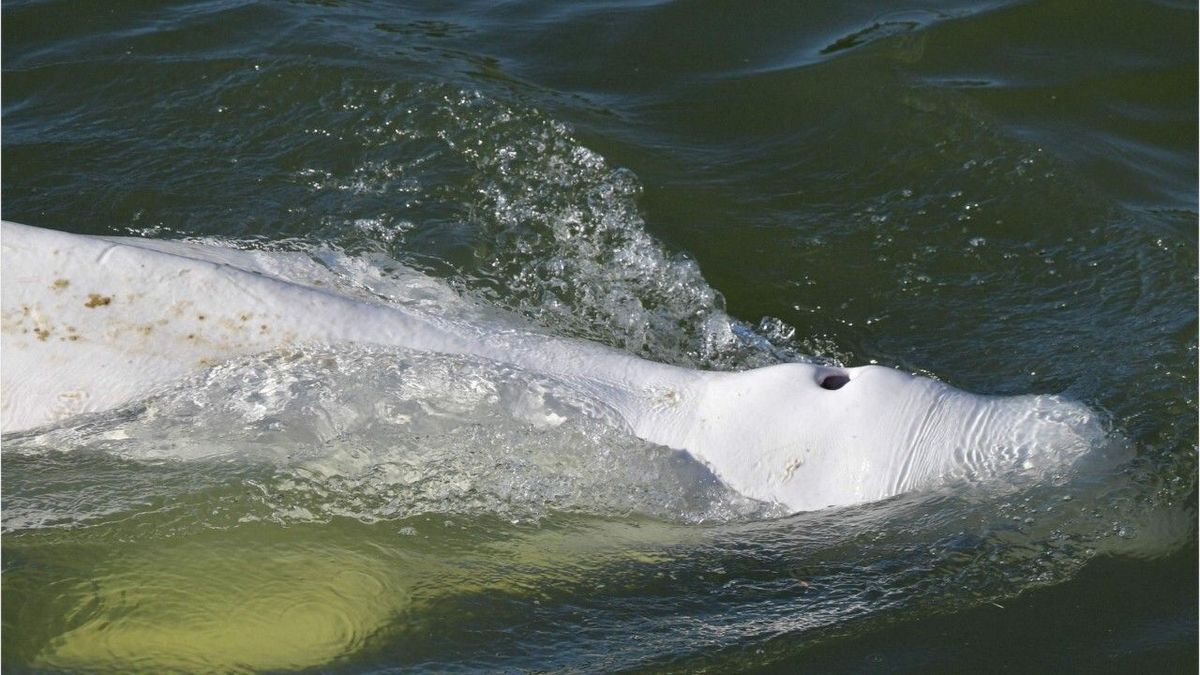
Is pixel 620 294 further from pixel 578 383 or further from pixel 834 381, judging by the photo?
pixel 834 381

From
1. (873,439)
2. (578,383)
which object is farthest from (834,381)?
(578,383)

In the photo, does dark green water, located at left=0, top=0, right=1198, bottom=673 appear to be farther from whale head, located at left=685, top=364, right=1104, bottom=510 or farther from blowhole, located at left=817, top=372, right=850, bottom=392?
blowhole, located at left=817, top=372, right=850, bottom=392

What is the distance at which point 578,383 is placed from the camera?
3.77 metres

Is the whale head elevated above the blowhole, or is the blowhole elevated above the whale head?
the blowhole

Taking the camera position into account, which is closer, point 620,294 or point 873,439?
point 873,439

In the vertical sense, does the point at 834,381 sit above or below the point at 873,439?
above

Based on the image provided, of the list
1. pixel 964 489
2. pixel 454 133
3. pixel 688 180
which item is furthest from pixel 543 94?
pixel 964 489

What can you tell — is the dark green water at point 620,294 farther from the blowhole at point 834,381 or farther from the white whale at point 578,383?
the blowhole at point 834,381

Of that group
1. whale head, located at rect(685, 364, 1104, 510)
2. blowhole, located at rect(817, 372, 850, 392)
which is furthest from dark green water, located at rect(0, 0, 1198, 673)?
blowhole, located at rect(817, 372, 850, 392)

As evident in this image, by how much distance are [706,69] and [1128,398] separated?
10.4 feet

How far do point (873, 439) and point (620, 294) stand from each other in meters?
1.71

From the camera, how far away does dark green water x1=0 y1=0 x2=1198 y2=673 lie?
346cm

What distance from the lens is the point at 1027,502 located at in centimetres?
361

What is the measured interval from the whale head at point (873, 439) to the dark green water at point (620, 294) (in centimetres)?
9
